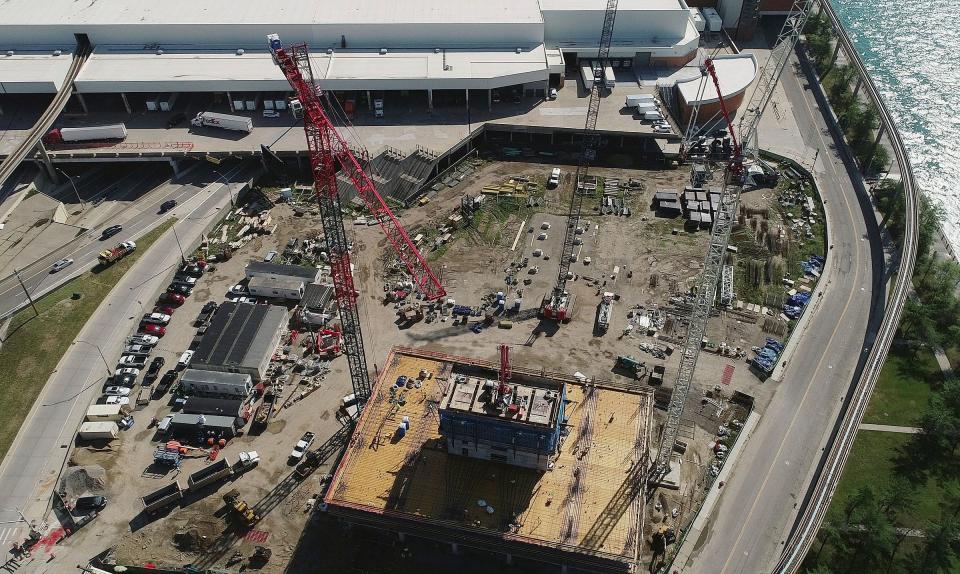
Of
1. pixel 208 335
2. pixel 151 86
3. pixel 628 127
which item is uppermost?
pixel 151 86

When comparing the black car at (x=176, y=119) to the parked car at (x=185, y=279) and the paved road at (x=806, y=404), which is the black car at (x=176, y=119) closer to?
the parked car at (x=185, y=279)

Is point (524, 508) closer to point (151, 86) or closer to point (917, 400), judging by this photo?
point (917, 400)

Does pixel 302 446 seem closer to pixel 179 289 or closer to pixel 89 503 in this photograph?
pixel 89 503

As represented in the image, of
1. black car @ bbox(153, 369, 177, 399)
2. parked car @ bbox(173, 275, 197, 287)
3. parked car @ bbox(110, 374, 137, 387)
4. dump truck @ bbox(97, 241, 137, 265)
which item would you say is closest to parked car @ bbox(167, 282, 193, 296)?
parked car @ bbox(173, 275, 197, 287)

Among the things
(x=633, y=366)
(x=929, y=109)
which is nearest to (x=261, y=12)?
(x=633, y=366)

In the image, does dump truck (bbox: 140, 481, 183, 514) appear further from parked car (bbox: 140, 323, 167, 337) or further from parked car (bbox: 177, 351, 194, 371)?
parked car (bbox: 140, 323, 167, 337)

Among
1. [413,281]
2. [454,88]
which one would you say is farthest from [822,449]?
[454,88]

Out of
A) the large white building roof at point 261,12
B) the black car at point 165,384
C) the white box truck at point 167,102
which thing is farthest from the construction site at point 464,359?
the large white building roof at point 261,12
